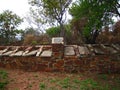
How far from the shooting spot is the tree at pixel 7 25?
54.7ft

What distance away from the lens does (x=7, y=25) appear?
55.0ft

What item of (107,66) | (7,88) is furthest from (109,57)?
(7,88)

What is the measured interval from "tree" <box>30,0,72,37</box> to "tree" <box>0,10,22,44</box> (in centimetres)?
229

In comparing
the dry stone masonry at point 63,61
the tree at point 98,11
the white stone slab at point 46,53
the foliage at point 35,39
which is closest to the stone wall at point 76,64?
the dry stone masonry at point 63,61

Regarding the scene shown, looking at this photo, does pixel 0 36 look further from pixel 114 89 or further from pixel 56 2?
pixel 114 89

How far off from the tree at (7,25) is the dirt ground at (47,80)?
31.4 feet

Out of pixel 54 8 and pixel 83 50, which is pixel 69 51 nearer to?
pixel 83 50

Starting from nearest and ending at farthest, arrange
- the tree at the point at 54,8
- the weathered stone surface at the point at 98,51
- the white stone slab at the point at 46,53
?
the white stone slab at the point at 46,53 → the weathered stone surface at the point at 98,51 → the tree at the point at 54,8

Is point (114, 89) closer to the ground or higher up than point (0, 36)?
closer to the ground

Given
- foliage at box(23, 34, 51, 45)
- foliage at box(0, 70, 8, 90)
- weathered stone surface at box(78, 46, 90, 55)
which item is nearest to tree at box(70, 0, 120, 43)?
weathered stone surface at box(78, 46, 90, 55)

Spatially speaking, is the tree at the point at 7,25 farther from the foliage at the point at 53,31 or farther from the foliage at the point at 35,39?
the foliage at the point at 53,31

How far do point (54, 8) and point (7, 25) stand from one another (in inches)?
152

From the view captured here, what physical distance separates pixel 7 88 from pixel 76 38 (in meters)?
9.60

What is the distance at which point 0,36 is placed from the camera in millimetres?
16531
